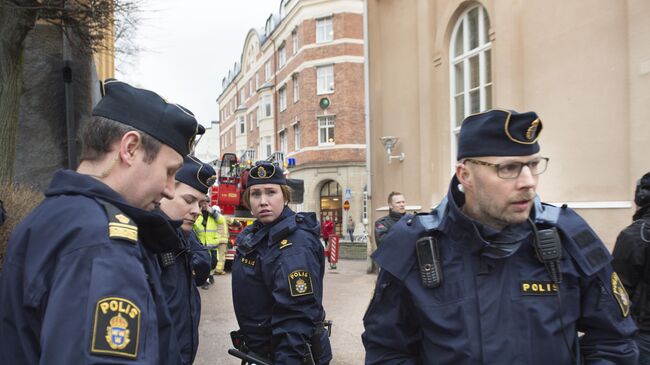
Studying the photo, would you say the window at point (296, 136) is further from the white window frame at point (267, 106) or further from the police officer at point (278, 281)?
the police officer at point (278, 281)

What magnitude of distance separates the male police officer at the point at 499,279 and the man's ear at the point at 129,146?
3.83 ft

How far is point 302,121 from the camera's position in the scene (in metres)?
32.6

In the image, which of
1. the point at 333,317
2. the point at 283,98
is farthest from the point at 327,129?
Answer: the point at 333,317

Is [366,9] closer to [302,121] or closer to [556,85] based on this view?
[556,85]

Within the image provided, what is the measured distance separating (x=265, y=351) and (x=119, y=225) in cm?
223

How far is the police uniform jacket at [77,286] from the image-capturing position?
1.17m

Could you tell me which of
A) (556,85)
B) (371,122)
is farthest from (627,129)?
(371,122)

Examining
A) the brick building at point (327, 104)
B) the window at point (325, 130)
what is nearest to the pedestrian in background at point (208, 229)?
the brick building at point (327, 104)

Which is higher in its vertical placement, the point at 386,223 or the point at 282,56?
the point at 282,56

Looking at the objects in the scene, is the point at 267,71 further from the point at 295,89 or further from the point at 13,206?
the point at 13,206

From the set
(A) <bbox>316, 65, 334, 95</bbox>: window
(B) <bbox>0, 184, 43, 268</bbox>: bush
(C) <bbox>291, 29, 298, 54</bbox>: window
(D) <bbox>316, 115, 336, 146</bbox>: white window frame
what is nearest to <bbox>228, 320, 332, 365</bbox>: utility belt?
(B) <bbox>0, 184, 43, 268</bbox>: bush

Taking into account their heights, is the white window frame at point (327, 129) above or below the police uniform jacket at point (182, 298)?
above

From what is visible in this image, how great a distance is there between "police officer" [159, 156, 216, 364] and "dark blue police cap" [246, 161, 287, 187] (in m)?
0.35

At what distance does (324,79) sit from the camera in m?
31.7
